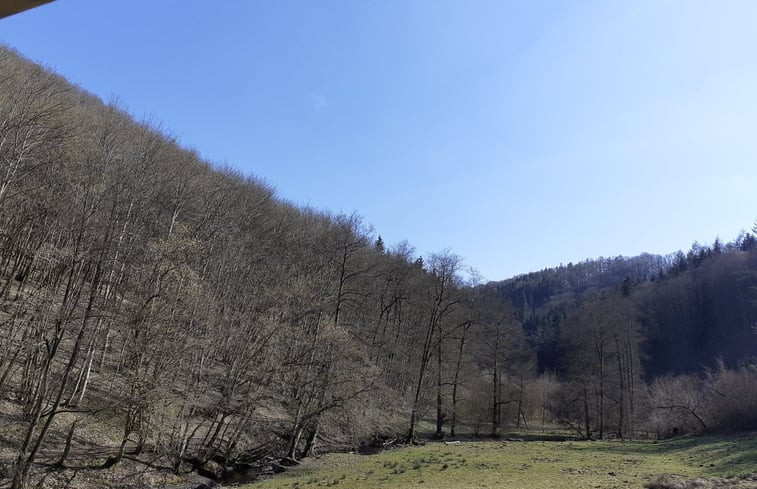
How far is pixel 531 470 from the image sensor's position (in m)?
20.6

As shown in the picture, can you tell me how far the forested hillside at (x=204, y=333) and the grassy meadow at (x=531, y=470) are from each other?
4.41 m

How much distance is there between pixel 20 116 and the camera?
1916 centimetres

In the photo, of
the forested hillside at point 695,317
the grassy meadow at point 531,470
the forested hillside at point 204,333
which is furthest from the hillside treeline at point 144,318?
the forested hillside at point 695,317

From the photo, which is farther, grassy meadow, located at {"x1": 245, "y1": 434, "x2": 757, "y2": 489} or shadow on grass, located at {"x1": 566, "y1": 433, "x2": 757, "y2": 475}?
shadow on grass, located at {"x1": 566, "y1": 433, "x2": 757, "y2": 475}

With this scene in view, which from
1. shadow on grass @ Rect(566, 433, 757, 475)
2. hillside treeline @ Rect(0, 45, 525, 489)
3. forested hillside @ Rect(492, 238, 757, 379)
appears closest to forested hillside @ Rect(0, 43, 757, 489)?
hillside treeline @ Rect(0, 45, 525, 489)

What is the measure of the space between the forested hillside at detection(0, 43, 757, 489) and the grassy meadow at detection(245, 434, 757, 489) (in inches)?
174

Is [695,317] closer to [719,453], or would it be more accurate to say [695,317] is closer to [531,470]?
[719,453]

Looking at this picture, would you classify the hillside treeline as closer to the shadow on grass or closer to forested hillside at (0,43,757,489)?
forested hillside at (0,43,757,489)

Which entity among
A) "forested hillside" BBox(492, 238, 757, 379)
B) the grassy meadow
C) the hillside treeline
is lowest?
the grassy meadow

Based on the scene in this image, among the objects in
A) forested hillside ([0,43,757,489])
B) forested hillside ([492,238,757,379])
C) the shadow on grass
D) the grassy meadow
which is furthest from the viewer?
forested hillside ([492,238,757,379])

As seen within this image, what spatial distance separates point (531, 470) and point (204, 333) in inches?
654

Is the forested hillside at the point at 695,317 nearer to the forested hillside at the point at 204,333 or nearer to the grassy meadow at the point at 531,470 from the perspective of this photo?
the forested hillside at the point at 204,333

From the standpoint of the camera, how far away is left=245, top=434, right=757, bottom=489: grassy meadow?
53.4 feet

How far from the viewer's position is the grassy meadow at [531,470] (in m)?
16.3
